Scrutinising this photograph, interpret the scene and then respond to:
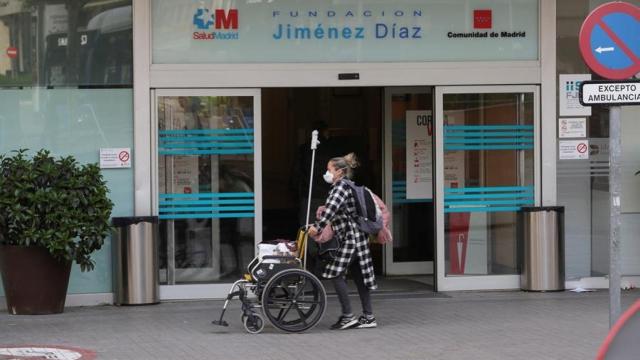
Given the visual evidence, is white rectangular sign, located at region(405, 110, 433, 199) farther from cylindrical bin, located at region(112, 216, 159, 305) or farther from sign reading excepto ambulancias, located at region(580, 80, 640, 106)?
sign reading excepto ambulancias, located at region(580, 80, 640, 106)

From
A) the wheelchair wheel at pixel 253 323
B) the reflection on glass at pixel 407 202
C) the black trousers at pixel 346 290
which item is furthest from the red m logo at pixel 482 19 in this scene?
the wheelchair wheel at pixel 253 323

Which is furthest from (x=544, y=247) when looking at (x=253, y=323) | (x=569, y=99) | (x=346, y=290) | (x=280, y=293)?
(x=253, y=323)

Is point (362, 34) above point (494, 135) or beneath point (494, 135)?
above

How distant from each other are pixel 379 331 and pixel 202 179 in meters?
3.21

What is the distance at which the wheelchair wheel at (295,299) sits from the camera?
966 centimetres

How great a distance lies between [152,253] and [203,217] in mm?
784

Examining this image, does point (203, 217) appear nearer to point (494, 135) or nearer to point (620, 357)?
point (494, 135)

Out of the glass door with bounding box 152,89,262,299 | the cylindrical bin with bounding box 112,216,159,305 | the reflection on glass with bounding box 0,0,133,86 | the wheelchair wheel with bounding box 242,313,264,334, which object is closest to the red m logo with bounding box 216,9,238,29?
the glass door with bounding box 152,89,262,299

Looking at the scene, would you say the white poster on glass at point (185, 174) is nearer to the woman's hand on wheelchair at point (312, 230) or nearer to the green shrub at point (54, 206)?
the green shrub at point (54, 206)

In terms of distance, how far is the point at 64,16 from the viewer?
1171 centimetres

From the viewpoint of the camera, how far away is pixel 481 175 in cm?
1242

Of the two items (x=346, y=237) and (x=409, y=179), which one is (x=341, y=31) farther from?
(x=346, y=237)

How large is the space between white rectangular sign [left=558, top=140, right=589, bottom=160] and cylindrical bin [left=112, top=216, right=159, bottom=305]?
4993 mm

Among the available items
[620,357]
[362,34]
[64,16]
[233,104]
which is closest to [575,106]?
[362,34]
